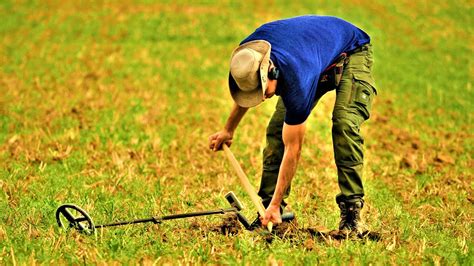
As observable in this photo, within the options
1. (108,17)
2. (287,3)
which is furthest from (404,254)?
(287,3)

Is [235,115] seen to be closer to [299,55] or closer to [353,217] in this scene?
[299,55]

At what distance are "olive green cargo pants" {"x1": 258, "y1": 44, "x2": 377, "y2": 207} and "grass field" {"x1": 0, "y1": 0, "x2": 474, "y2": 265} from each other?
553 millimetres

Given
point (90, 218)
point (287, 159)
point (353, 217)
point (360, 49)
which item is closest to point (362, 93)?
point (360, 49)

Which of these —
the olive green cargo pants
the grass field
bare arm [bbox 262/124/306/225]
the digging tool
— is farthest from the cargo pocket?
the digging tool

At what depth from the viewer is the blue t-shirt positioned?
5.38 metres

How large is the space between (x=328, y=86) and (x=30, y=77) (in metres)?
9.10

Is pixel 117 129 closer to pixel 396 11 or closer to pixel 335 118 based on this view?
pixel 335 118

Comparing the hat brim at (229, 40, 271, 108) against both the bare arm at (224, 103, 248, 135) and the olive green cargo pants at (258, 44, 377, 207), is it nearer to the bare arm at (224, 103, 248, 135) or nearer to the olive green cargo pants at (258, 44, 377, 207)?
the bare arm at (224, 103, 248, 135)

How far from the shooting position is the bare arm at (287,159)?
18.3 ft

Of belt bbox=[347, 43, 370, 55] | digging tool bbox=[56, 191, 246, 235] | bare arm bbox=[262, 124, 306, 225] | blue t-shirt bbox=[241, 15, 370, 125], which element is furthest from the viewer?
belt bbox=[347, 43, 370, 55]

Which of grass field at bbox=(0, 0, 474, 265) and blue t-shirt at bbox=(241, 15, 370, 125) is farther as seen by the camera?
grass field at bbox=(0, 0, 474, 265)

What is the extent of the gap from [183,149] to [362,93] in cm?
387

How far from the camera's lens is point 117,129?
34.7 feet

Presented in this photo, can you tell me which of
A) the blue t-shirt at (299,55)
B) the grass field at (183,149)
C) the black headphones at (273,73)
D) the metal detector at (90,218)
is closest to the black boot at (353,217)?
the grass field at (183,149)
